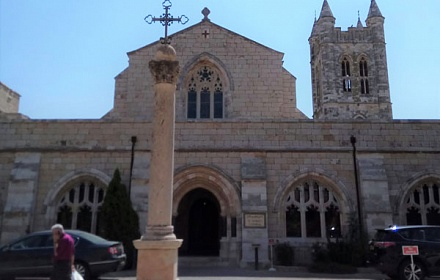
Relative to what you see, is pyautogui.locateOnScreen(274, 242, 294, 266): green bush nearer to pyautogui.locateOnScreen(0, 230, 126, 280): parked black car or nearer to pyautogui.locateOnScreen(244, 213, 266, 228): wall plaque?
pyautogui.locateOnScreen(244, 213, 266, 228): wall plaque

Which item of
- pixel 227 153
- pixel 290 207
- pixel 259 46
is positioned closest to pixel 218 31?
pixel 259 46

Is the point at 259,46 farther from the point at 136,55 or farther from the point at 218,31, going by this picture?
the point at 136,55

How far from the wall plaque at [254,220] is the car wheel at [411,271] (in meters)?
5.00

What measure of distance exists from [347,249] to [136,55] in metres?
14.6

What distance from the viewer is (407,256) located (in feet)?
34.3

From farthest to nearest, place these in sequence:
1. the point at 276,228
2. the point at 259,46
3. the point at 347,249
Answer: the point at 259,46 < the point at 276,228 < the point at 347,249

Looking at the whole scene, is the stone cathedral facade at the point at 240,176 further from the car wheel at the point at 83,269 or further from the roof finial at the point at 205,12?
the roof finial at the point at 205,12

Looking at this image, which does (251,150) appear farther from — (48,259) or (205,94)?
(48,259)

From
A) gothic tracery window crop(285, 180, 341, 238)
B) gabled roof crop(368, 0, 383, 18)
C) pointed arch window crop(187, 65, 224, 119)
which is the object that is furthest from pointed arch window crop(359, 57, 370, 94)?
gothic tracery window crop(285, 180, 341, 238)

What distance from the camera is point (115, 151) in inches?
618

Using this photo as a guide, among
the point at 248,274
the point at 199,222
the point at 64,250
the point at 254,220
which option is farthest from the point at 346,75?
the point at 64,250

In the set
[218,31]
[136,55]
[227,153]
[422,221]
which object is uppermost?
[218,31]

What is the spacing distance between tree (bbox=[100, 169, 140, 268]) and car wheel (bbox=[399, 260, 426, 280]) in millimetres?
8088

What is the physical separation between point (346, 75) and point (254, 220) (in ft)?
116
